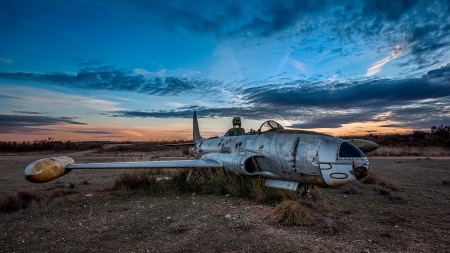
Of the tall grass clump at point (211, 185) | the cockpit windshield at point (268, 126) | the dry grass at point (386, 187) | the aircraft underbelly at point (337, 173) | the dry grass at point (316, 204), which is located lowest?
the dry grass at point (386, 187)

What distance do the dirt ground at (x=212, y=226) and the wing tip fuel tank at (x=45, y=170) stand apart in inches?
33.5

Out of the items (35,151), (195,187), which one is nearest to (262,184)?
(195,187)

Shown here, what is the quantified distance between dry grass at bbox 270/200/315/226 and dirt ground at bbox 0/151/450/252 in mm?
187

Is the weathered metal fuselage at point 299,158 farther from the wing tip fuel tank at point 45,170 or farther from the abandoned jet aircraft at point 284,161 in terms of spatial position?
the wing tip fuel tank at point 45,170

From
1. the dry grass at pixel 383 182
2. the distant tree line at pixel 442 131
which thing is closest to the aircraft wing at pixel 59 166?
the dry grass at pixel 383 182

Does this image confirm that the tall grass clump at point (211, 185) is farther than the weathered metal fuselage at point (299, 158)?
Yes

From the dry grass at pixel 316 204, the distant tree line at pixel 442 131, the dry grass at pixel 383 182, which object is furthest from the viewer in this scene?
the distant tree line at pixel 442 131

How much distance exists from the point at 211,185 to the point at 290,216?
4.36m

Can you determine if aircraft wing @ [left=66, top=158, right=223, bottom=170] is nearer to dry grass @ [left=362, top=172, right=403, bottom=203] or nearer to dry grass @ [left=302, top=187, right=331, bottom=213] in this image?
dry grass @ [left=302, top=187, right=331, bottom=213]

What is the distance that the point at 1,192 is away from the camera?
11.0 m

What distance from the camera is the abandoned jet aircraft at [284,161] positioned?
662 cm

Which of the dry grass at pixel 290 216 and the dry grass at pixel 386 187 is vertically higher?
the dry grass at pixel 290 216

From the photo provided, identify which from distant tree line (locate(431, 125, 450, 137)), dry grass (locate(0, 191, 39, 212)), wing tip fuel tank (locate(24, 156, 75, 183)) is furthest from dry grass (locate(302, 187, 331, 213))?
distant tree line (locate(431, 125, 450, 137))

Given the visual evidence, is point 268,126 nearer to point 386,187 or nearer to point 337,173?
point 337,173
